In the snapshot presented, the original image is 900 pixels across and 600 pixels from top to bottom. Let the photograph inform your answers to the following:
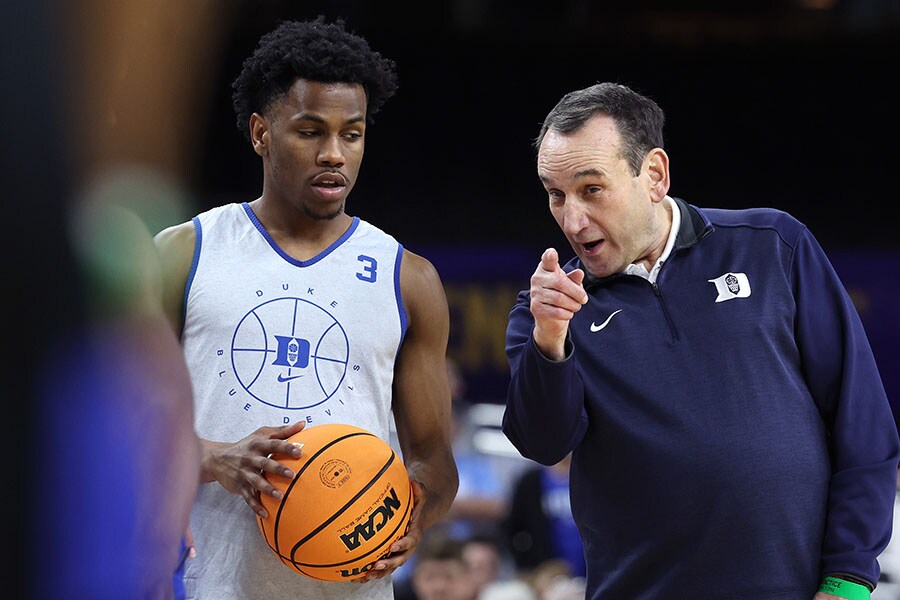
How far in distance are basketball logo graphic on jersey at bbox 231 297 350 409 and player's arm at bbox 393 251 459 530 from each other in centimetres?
19

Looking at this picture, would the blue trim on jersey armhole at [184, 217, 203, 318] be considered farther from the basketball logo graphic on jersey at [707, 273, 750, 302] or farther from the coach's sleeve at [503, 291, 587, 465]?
the basketball logo graphic on jersey at [707, 273, 750, 302]

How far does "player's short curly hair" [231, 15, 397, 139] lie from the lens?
2664 mm

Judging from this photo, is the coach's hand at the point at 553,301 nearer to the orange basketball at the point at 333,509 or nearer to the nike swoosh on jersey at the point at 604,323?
the nike swoosh on jersey at the point at 604,323

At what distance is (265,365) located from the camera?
2.56 meters

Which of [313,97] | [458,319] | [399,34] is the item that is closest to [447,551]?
[458,319]

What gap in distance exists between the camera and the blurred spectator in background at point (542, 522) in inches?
221

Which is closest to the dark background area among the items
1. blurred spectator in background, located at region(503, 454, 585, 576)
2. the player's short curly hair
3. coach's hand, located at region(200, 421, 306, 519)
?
blurred spectator in background, located at region(503, 454, 585, 576)

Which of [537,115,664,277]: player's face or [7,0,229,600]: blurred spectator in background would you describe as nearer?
[7,0,229,600]: blurred spectator in background

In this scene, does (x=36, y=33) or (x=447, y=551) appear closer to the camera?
(x=36, y=33)

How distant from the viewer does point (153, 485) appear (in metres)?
0.65

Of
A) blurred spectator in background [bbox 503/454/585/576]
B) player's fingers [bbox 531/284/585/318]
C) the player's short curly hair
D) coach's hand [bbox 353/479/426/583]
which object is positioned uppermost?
the player's short curly hair

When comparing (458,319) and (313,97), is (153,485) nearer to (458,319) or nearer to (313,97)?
(313,97)

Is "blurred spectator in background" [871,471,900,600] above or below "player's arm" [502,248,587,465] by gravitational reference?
below

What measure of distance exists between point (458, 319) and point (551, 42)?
210 cm
